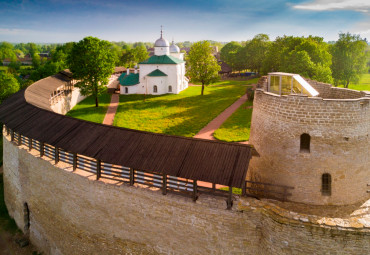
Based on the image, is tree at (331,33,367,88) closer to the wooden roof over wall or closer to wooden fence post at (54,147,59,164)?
the wooden roof over wall

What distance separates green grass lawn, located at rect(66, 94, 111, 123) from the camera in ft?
96.9

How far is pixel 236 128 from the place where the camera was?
25469 millimetres

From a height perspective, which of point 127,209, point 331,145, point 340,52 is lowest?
point 127,209

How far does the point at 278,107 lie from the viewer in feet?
34.7

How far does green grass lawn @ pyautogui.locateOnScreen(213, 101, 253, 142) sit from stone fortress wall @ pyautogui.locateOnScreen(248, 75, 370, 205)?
11.2 m

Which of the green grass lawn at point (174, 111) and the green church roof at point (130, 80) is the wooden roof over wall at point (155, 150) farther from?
the green church roof at point (130, 80)

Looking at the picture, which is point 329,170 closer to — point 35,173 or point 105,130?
point 105,130

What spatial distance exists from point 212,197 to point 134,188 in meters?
2.86

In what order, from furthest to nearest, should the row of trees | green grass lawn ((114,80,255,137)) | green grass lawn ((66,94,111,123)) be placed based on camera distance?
the row of trees < green grass lawn ((66,94,111,123)) < green grass lawn ((114,80,255,137))

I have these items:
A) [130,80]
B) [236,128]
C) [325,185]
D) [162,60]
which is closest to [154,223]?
[325,185]

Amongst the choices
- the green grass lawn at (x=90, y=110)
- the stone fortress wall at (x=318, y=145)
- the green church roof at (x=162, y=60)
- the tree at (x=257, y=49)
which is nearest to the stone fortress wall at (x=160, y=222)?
the stone fortress wall at (x=318, y=145)

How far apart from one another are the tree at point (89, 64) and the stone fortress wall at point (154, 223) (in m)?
20.1

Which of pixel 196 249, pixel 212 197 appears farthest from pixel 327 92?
pixel 196 249

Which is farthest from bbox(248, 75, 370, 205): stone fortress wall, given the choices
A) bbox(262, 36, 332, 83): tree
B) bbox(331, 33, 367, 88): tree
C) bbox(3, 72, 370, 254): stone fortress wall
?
bbox(331, 33, 367, 88): tree
